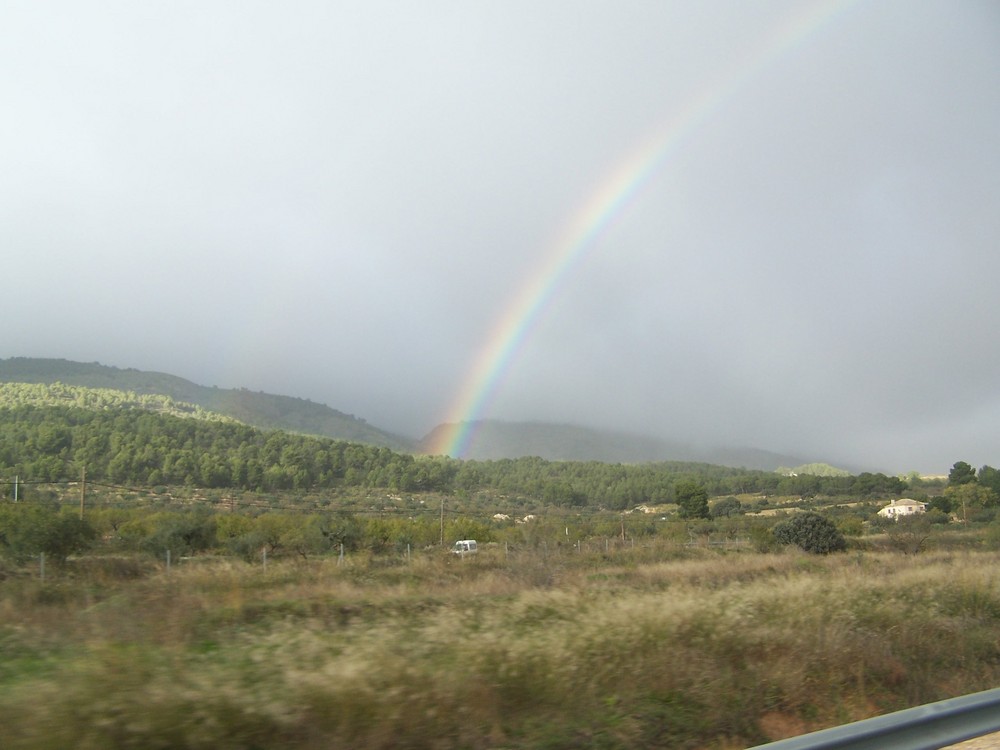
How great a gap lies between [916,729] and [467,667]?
11.8 ft

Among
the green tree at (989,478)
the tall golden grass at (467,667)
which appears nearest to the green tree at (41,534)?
the tall golden grass at (467,667)

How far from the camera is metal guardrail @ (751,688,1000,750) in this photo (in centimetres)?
468

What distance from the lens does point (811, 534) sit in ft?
133

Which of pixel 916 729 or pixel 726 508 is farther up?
pixel 916 729

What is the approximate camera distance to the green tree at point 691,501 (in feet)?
255

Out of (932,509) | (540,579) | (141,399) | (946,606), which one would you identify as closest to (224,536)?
(540,579)

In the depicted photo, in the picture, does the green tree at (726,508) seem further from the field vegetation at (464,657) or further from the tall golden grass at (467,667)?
the tall golden grass at (467,667)

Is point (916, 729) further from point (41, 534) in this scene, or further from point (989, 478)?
point (989, 478)

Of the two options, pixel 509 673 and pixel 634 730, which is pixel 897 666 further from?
pixel 509 673

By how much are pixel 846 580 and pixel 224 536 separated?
1319 inches

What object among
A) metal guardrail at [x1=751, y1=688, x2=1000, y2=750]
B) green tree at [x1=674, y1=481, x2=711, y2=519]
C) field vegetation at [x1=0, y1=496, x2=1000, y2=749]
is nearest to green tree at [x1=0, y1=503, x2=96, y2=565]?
field vegetation at [x1=0, y1=496, x2=1000, y2=749]

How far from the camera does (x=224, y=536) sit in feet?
130

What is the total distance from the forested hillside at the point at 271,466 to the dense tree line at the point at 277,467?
0.43 feet

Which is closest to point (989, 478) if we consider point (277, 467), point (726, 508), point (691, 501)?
point (726, 508)
